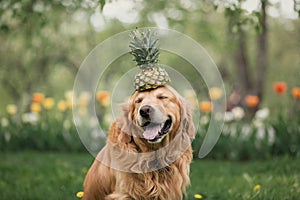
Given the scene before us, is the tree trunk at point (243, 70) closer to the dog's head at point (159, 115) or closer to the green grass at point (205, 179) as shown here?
the green grass at point (205, 179)

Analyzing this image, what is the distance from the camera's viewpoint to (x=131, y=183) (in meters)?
3.43

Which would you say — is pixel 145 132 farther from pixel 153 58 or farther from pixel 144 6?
pixel 144 6

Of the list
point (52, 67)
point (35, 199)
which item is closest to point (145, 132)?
point (35, 199)

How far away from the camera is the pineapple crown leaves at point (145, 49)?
331 centimetres

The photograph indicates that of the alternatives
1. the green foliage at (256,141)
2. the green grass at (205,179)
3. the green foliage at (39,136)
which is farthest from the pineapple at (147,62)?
the green foliage at (39,136)

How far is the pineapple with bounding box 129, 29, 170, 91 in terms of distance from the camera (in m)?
3.25

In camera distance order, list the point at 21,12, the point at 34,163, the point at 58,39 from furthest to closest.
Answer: the point at 58,39 < the point at 34,163 < the point at 21,12

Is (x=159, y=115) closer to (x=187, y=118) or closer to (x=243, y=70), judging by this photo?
(x=187, y=118)

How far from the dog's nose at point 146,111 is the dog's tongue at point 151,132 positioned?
13 cm

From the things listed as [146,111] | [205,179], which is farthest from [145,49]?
[205,179]

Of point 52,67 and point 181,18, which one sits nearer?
point 181,18

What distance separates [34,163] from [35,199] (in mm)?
2786

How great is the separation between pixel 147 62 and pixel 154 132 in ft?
1.77

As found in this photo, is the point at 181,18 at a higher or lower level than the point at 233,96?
higher
